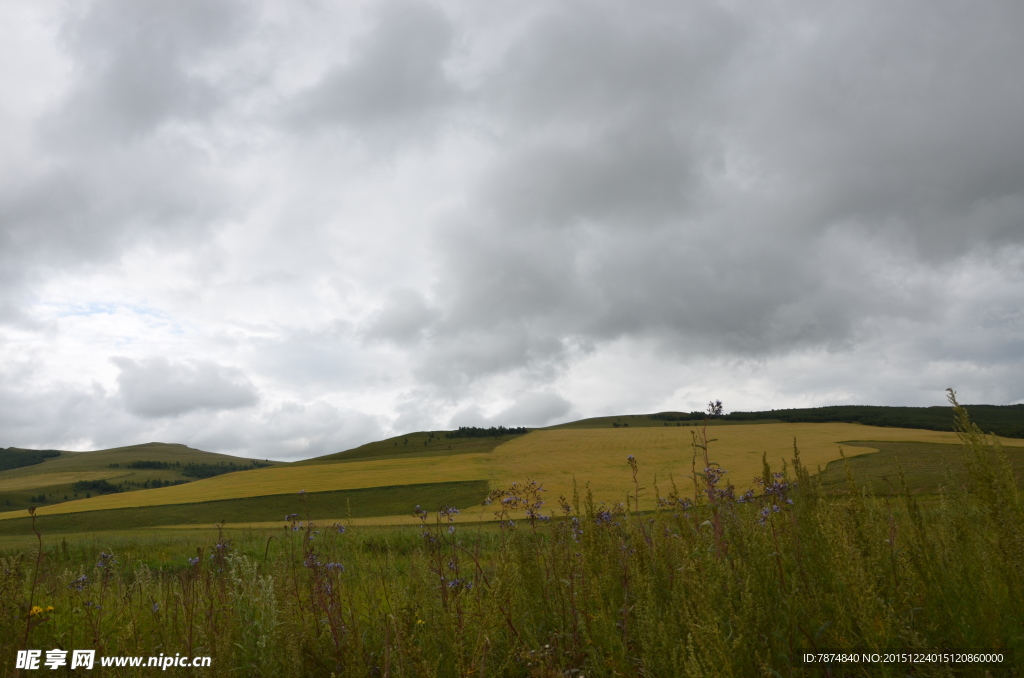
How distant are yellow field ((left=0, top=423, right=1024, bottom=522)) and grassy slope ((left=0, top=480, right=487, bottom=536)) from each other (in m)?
2.45

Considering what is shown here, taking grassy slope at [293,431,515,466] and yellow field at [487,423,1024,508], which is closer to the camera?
yellow field at [487,423,1024,508]

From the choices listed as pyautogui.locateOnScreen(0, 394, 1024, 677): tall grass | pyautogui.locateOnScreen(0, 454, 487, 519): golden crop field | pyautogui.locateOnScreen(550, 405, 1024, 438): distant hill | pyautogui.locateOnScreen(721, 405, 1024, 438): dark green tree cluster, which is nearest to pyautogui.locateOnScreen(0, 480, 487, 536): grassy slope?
pyautogui.locateOnScreen(0, 454, 487, 519): golden crop field

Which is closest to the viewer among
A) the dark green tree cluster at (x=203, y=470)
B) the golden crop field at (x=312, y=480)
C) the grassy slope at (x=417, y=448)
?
the golden crop field at (x=312, y=480)

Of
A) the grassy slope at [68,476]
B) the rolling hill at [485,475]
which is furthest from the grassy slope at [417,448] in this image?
the grassy slope at [68,476]

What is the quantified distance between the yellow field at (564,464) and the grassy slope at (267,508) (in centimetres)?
245

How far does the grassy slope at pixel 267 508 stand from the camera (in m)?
37.8

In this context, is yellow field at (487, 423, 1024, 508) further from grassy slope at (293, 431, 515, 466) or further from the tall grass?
the tall grass

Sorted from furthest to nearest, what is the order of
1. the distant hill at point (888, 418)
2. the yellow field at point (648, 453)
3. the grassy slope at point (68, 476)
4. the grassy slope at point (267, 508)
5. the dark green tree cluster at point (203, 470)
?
the dark green tree cluster at point (203, 470), the grassy slope at point (68, 476), the distant hill at point (888, 418), the grassy slope at point (267, 508), the yellow field at point (648, 453)

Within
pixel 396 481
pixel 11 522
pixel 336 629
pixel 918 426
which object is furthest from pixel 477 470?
pixel 918 426

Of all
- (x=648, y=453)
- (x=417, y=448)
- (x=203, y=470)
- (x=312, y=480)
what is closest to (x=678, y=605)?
(x=648, y=453)

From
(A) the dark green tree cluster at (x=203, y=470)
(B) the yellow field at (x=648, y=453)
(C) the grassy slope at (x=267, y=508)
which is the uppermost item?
(A) the dark green tree cluster at (x=203, y=470)

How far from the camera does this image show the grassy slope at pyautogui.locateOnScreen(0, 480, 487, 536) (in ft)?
124

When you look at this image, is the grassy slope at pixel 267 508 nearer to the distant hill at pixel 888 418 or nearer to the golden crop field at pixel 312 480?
the golden crop field at pixel 312 480

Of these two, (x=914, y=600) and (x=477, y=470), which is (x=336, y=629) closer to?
(x=914, y=600)
